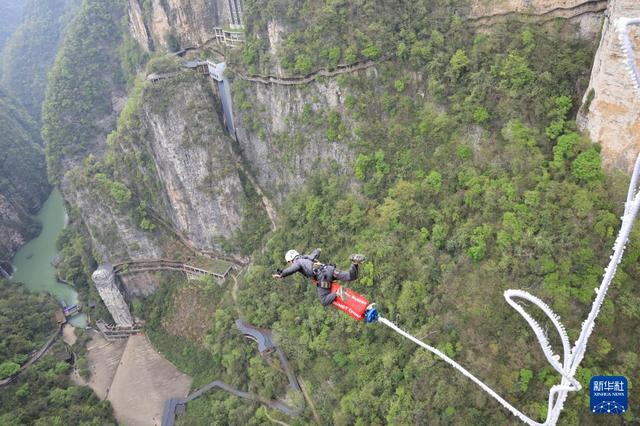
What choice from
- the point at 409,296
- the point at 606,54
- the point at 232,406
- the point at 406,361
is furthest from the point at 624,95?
the point at 232,406

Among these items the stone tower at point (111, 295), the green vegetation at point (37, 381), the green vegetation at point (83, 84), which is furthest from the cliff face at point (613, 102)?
the green vegetation at point (83, 84)

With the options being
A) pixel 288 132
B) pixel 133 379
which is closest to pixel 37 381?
pixel 133 379

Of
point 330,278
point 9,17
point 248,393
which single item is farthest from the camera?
point 9,17

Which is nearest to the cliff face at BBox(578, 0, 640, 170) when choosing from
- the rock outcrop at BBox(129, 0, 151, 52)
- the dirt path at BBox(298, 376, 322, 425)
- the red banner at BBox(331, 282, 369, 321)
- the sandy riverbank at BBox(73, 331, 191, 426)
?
the red banner at BBox(331, 282, 369, 321)

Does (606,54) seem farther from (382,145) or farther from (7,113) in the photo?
(7,113)

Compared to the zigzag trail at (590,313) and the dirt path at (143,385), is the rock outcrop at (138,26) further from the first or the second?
the zigzag trail at (590,313)

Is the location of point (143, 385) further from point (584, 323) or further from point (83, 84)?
point (584, 323)
